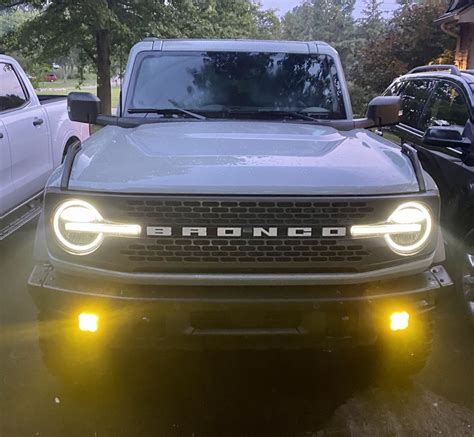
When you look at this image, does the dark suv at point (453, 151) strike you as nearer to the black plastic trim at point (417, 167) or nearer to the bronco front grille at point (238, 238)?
Result: the black plastic trim at point (417, 167)

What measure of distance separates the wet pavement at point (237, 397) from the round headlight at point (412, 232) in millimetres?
397

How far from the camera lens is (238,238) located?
2635 mm

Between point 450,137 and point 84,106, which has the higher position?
point 84,106

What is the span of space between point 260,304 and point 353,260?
48cm

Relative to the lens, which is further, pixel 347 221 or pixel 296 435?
pixel 296 435

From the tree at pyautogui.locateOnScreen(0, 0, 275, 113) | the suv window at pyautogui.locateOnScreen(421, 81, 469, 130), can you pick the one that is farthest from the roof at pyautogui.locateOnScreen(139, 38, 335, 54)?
the tree at pyautogui.locateOnScreen(0, 0, 275, 113)

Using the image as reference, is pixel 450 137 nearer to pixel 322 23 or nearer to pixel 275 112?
pixel 275 112

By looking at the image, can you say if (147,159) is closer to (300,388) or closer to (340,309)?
(340,309)

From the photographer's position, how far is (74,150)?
3.04 m

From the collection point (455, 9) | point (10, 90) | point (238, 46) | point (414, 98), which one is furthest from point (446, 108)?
point (455, 9)

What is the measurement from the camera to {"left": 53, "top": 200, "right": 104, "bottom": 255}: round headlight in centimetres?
267

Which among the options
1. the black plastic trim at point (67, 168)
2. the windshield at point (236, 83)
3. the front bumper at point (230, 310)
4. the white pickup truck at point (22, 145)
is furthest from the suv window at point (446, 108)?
the white pickup truck at point (22, 145)

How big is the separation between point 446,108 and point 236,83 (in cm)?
194

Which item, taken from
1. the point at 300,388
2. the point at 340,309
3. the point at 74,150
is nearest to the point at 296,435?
the point at 300,388
